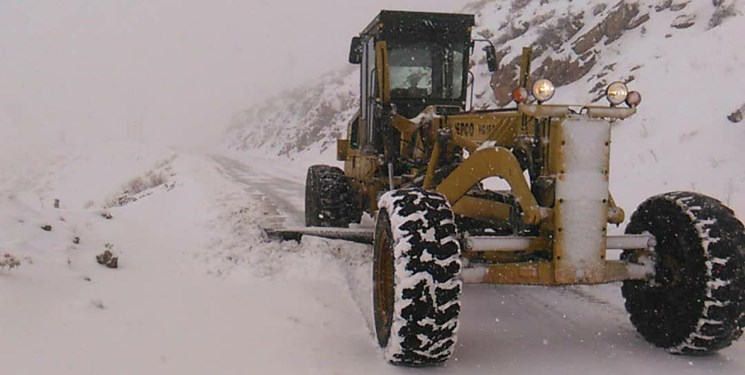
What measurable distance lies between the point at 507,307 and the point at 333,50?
58.5 metres

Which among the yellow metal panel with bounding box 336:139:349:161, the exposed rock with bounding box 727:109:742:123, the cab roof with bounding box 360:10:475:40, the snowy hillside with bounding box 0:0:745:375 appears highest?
the cab roof with bounding box 360:10:475:40

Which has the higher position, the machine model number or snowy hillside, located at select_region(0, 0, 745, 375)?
the machine model number

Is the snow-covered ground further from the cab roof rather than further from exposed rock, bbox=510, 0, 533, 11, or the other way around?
exposed rock, bbox=510, 0, 533, 11

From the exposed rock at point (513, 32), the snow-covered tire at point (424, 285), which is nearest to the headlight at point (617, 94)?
the snow-covered tire at point (424, 285)

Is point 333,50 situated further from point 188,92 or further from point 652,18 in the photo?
point 652,18

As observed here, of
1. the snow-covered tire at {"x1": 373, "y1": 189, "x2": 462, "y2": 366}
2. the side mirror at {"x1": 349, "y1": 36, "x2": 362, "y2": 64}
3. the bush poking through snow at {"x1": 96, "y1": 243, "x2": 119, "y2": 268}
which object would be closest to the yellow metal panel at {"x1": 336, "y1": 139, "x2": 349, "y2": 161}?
the side mirror at {"x1": 349, "y1": 36, "x2": 362, "y2": 64}

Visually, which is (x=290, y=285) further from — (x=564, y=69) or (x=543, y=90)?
(x=564, y=69)

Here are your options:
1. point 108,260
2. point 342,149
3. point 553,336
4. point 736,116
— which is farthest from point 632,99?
point 736,116

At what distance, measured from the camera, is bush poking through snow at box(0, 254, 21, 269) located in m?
5.52

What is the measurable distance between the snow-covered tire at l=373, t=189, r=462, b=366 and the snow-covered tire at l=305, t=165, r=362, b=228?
469 cm

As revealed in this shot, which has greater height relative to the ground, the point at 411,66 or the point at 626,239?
the point at 411,66

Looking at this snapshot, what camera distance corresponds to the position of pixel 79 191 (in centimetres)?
2812

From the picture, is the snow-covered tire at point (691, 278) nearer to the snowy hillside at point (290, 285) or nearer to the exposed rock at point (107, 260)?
the snowy hillside at point (290, 285)

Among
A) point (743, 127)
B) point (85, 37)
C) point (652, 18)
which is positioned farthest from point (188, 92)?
point (743, 127)
